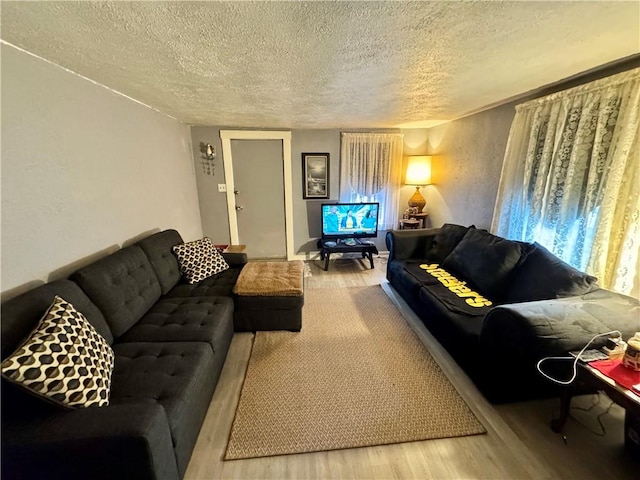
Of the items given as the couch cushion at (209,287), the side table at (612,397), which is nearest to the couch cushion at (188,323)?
the couch cushion at (209,287)

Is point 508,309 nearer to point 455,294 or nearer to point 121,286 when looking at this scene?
point 455,294

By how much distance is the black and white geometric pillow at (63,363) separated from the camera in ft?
3.46

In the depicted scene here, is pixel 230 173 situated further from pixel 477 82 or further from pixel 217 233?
pixel 477 82

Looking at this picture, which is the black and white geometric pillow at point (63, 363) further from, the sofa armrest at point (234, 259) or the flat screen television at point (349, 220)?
the flat screen television at point (349, 220)

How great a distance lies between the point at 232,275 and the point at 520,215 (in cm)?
284

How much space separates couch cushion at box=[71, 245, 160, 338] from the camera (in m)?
1.68

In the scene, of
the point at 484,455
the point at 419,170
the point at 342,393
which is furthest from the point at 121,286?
the point at 419,170

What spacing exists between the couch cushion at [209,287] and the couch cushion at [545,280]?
7.66ft

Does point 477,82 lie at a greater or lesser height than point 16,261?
greater

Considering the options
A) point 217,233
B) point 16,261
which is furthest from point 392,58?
point 217,233

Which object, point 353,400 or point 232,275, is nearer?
point 353,400

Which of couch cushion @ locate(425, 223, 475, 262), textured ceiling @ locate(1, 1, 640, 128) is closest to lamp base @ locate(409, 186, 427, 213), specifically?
couch cushion @ locate(425, 223, 475, 262)

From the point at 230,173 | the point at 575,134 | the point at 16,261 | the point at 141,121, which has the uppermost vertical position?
the point at 141,121

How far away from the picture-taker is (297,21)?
1180 millimetres
